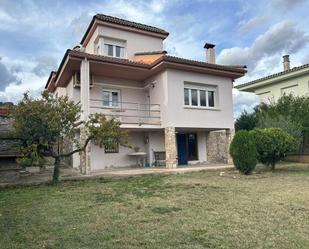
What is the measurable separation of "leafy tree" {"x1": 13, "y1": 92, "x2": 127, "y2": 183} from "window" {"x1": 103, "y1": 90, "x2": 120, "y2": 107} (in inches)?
297

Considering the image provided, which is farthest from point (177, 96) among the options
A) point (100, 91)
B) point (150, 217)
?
point (150, 217)

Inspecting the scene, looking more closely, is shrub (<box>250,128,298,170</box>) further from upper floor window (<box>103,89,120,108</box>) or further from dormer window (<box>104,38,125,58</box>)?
dormer window (<box>104,38,125,58</box>)

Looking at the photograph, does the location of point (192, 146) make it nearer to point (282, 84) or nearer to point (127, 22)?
point (127, 22)

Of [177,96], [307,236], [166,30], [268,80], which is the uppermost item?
[166,30]

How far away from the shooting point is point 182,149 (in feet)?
78.5

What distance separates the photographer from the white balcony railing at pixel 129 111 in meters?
20.4

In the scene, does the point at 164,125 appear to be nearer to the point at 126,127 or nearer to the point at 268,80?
the point at 126,127

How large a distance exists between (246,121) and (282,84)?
5420 mm

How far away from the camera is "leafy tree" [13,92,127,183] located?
12672 millimetres

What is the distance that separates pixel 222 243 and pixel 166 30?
23.1 meters

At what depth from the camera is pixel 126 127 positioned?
19.1 metres

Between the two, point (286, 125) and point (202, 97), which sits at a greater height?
point (202, 97)

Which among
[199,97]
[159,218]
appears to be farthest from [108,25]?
[159,218]

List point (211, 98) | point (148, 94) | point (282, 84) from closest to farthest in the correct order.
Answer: point (211, 98) → point (148, 94) → point (282, 84)
